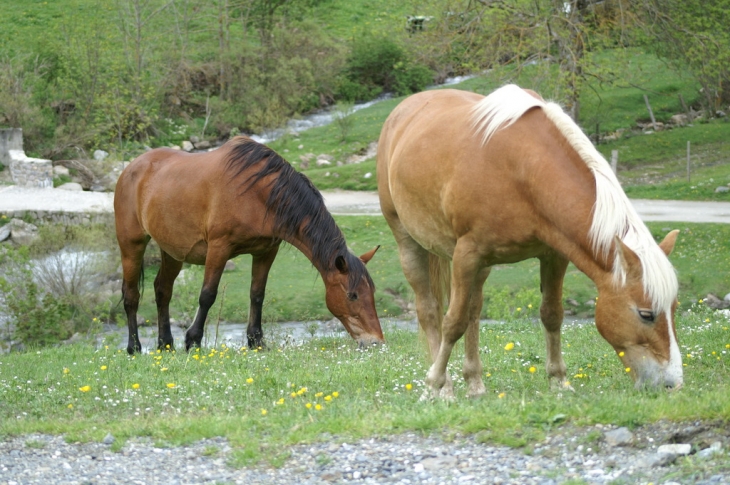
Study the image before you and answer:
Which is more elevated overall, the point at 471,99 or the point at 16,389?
the point at 471,99

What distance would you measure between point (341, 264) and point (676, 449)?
6.09m

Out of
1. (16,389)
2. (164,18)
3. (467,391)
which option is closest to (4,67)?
(164,18)

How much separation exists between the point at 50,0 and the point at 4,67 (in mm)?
13935

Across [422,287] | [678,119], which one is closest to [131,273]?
[422,287]

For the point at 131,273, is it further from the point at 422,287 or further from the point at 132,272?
the point at 422,287

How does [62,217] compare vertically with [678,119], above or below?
below

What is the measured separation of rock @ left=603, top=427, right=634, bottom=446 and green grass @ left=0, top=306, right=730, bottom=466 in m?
0.13

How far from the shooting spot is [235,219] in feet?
A: 32.4

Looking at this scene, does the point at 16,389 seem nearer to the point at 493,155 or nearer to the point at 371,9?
the point at 493,155

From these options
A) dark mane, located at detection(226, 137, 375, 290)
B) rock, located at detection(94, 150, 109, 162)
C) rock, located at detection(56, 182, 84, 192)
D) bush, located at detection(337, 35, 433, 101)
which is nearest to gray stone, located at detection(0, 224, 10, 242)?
rock, located at detection(56, 182, 84, 192)

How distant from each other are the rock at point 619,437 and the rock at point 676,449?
19 cm

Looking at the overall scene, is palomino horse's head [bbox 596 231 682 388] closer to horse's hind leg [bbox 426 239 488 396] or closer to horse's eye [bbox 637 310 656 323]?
horse's eye [bbox 637 310 656 323]

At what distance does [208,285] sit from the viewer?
33.5 feet

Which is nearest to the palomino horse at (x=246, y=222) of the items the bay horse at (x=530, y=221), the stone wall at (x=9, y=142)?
the bay horse at (x=530, y=221)
